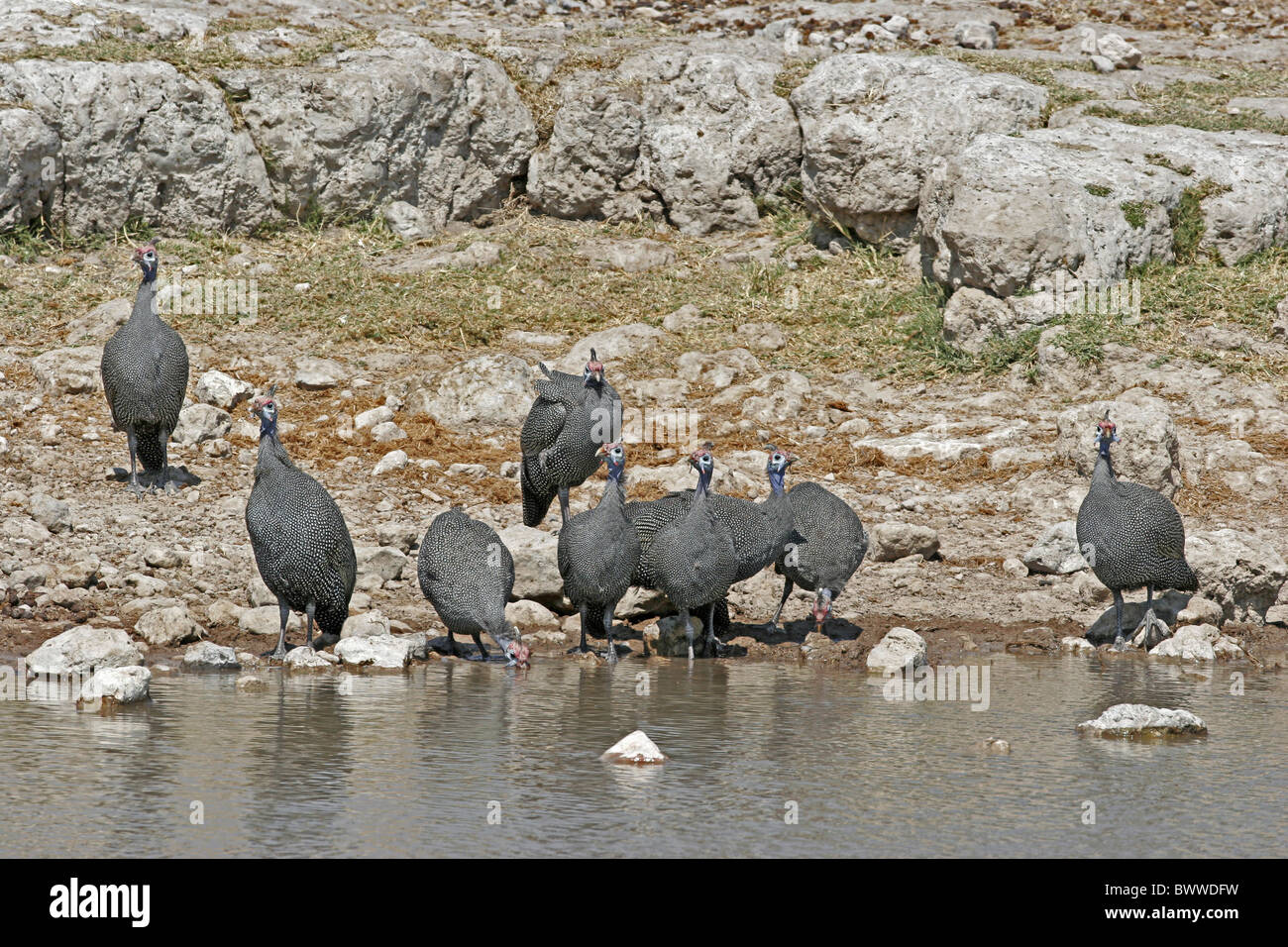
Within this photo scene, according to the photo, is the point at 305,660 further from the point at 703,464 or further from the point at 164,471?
the point at 164,471

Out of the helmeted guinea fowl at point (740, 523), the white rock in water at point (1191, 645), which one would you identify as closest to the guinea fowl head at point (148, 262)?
the helmeted guinea fowl at point (740, 523)

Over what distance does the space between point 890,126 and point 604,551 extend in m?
6.96

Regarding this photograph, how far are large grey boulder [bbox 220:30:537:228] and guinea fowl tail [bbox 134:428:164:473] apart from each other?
494 centimetres

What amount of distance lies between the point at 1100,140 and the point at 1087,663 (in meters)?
6.34

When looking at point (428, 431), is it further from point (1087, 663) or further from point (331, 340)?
point (1087, 663)

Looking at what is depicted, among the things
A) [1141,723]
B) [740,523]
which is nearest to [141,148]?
[740,523]

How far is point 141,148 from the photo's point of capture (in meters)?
14.0

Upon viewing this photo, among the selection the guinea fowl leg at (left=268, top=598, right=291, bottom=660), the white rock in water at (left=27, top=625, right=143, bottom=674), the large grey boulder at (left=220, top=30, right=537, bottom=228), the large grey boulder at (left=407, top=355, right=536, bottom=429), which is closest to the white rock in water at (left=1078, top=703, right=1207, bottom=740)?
the guinea fowl leg at (left=268, top=598, right=291, bottom=660)

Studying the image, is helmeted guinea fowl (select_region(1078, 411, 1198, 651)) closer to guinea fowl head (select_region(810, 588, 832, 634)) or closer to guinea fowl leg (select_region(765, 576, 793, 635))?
guinea fowl head (select_region(810, 588, 832, 634))

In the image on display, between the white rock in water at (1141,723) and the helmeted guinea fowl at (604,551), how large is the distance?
2.59 m

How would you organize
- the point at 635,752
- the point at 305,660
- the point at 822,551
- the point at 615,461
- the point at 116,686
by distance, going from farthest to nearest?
the point at 822,551
the point at 615,461
the point at 305,660
the point at 116,686
the point at 635,752

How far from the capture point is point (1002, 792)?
5.59m

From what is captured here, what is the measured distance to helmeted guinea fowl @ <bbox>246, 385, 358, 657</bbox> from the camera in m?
8.03

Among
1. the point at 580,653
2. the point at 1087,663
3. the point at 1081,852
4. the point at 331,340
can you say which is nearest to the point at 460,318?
the point at 331,340
